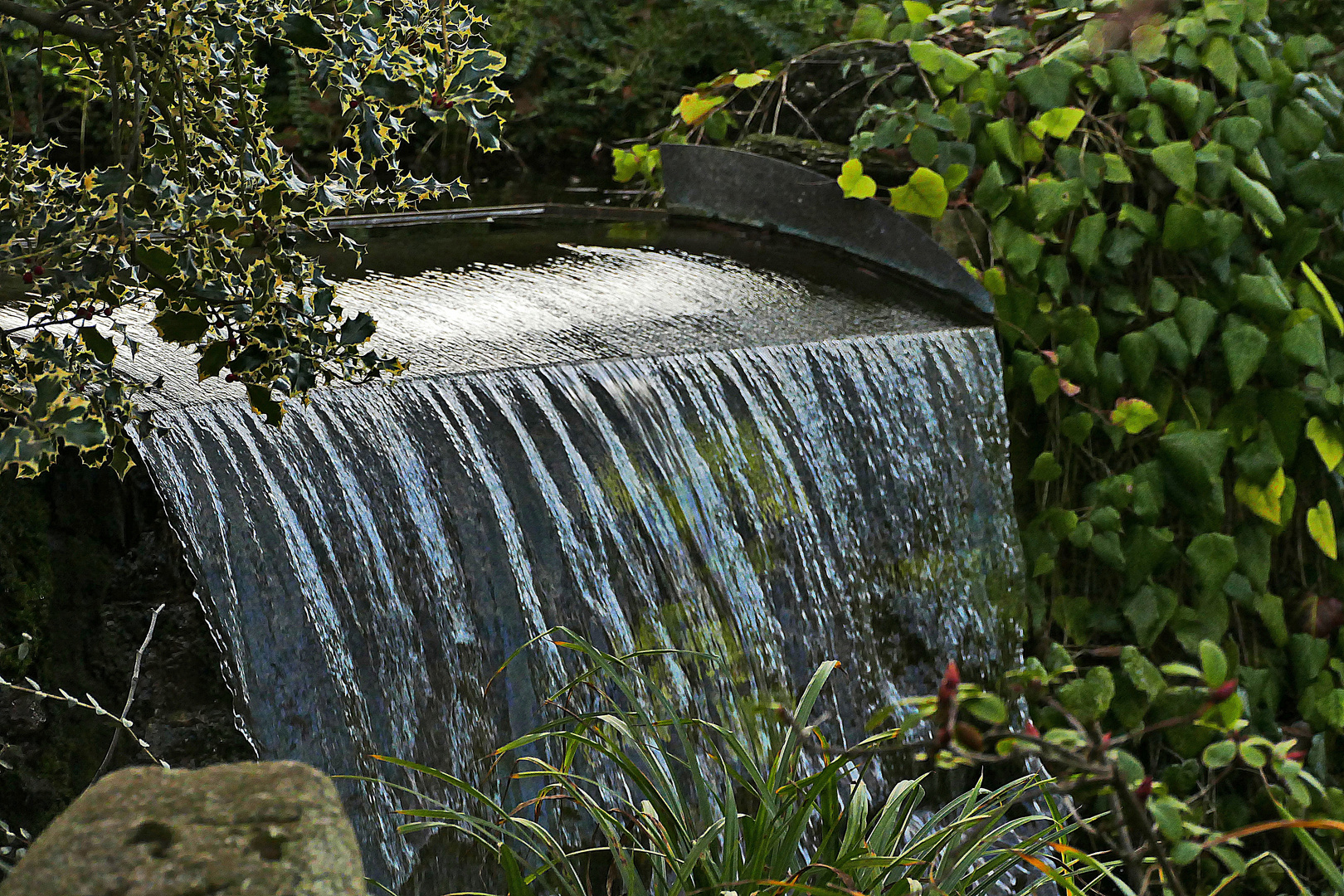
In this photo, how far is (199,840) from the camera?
861mm

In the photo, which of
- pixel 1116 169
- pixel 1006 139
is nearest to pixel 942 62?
pixel 1006 139

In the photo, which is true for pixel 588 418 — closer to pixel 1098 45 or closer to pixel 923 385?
pixel 923 385

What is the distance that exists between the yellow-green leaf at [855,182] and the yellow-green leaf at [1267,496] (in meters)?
1.16

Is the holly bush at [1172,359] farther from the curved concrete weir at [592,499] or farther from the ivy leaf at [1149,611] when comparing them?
the curved concrete weir at [592,499]

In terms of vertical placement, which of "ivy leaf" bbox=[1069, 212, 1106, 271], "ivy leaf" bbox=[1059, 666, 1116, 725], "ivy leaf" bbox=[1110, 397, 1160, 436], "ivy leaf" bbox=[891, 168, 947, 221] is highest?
"ivy leaf" bbox=[891, 168, 947, 221]

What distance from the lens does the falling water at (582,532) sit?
1.89m

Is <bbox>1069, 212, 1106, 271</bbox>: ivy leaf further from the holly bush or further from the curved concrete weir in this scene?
the curved concrete weir

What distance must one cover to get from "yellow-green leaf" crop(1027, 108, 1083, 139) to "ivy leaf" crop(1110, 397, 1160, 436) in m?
0.67

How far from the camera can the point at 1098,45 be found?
10.5ft

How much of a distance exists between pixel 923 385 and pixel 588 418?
0.86 meters

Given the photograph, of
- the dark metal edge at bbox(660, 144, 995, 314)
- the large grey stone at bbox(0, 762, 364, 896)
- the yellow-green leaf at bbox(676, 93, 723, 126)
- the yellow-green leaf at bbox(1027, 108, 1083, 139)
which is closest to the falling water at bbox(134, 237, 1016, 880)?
the dark metal edge at bbox(660, 144, 995, 314)

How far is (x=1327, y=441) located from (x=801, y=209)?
1.46 m

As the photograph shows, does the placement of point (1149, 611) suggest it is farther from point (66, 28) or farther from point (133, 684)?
point (66, 28)

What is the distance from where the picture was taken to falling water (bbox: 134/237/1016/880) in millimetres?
1888
